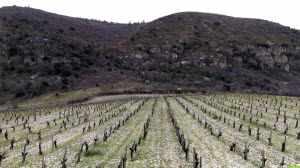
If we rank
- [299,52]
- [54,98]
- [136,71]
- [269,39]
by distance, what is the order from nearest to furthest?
[54,98] → [136,71] → [299,52] → [269,39]

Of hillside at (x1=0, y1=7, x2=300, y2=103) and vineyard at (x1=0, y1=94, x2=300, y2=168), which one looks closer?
vineyard at (x1=0, y1=94, x2=300, y2=168)

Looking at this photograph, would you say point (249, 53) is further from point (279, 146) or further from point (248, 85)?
point (279, 146)

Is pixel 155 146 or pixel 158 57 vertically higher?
pixel 158 57

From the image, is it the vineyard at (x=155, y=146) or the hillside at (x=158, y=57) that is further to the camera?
the hillside at (x=158, y=57)

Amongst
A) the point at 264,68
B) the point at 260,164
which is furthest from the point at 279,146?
the point at 264,68

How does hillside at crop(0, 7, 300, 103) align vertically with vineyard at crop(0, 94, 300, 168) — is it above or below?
above

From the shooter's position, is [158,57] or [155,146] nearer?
[155,146]

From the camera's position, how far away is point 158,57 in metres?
136

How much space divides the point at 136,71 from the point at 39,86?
147 ft

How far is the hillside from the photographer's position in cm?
9756

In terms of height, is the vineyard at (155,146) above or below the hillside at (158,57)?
below

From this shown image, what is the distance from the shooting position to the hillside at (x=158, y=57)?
97.6 metres

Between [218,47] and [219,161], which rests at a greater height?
[218,47]

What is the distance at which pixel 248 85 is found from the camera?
358ft
